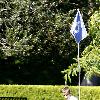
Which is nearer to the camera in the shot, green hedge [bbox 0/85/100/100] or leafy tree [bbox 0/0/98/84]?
green hedge [bbox 0/85/100/100]

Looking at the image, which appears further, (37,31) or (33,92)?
(37,31)

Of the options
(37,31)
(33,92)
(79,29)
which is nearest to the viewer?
(79,29)

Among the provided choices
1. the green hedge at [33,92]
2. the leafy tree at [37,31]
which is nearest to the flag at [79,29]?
the green hedge at [33,92]

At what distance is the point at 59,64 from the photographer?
2125 centimetres

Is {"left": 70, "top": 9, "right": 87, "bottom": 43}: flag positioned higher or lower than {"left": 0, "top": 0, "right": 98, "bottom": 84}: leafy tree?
lower

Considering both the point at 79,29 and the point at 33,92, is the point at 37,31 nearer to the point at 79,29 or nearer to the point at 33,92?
the point at 33,92

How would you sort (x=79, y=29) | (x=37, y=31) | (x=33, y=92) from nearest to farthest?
(x=79, y=29), (x=33, y=92), (x=37, y=31)

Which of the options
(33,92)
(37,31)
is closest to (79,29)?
(33,92)

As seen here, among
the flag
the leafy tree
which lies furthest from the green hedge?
the flag

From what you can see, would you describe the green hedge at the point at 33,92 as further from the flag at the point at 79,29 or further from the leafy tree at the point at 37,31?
the flag at the point at 79,29

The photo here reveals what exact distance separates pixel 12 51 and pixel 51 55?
2307mm

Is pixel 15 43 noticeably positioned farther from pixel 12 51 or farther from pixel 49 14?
pixel 49 14

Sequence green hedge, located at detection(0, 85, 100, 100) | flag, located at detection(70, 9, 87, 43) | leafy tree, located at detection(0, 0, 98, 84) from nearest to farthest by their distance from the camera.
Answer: flag, located at detection(70, 9, 87, 43) < green hedge, located at detection(0, 85, 100, 100) < leafy tree, located at detection(0, 0, 98, 84)

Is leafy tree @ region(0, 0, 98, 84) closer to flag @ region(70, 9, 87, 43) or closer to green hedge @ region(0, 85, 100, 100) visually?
green hedge @ region(0, 85, 100, 100)
